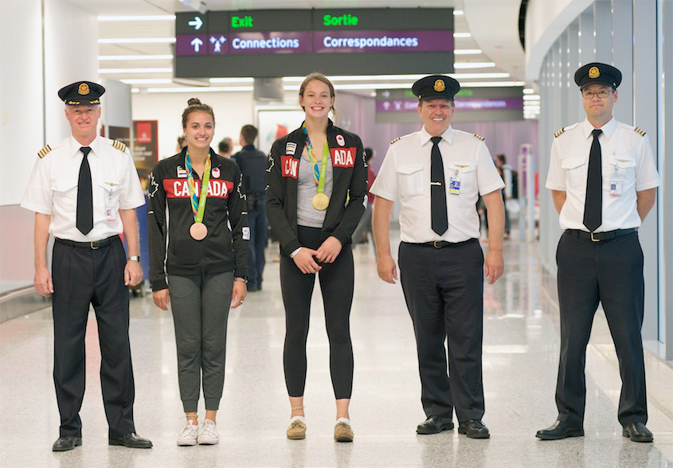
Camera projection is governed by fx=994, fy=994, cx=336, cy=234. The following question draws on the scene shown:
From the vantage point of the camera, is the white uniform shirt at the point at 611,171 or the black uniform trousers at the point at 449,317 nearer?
the white uniform shirt at the point at 611,171

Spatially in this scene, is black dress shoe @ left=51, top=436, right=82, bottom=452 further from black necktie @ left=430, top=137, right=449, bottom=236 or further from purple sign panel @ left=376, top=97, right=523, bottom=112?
purple sign panel @ left=376, top=97, right=523, bottom=112

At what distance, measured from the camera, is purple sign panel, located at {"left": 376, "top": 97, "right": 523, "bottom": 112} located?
70.2 feet

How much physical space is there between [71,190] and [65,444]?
1106 millimetres

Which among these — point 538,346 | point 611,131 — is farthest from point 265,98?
point 611,131

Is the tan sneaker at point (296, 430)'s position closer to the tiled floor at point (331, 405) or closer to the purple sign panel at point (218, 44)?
the tiled floor at point (331, 405)

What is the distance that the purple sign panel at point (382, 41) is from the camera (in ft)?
32.3

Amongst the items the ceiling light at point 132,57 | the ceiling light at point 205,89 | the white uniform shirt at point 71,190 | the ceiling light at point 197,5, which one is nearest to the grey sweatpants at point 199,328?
the white uniform shirt at point 71,190

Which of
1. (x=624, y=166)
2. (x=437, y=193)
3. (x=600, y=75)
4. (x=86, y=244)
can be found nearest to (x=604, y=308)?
(x=624, y=166)

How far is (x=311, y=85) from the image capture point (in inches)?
171

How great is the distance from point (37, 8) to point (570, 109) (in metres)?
5.22

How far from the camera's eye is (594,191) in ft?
14.2

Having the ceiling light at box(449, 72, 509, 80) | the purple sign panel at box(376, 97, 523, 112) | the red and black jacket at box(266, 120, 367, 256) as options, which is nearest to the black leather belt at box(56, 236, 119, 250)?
the red and black jacket at box(266, 120, 367, 256)

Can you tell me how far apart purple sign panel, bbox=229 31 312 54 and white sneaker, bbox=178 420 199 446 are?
6085 mm

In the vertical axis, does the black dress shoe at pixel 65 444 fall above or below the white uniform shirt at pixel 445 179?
below
